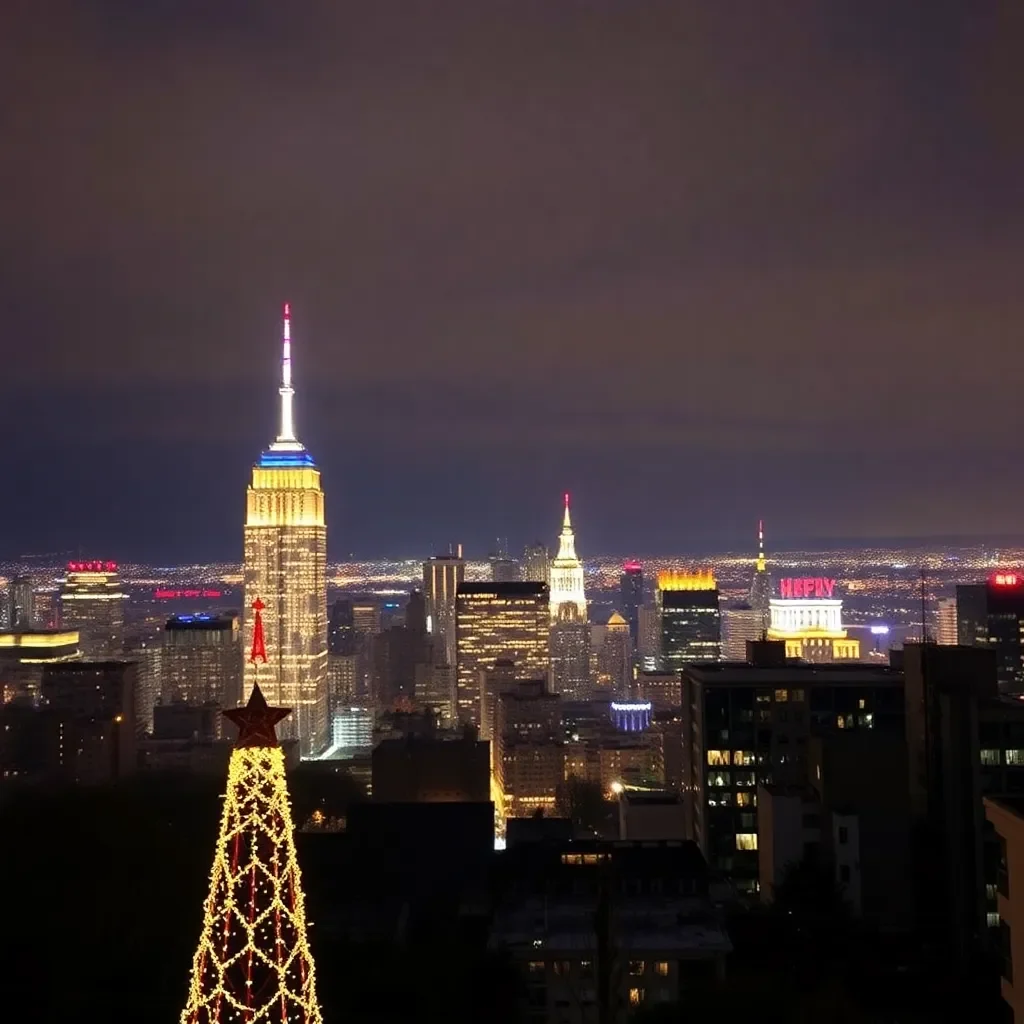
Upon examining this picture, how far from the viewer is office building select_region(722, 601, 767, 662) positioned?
47875 millimetres

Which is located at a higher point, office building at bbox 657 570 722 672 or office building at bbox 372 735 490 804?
office building at bbox 657 570 722 672

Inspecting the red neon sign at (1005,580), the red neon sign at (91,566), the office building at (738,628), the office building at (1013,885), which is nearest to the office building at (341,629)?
the red neon sign at (91,566)

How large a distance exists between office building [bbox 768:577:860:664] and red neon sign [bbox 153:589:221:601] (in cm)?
2598

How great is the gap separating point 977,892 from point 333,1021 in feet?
17.9

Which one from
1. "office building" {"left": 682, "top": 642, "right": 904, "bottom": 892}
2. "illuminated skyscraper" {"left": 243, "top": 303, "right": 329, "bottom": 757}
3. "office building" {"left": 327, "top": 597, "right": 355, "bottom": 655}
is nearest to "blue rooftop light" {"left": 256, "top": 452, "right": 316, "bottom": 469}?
"illuminated skyscraper" {"left": 243, "top": 303, "right": 329, "bottom": 757}

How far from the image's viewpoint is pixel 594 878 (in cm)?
1008

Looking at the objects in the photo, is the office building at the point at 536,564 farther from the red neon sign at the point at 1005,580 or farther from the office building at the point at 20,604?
the red neon sign at the point at 1005,580

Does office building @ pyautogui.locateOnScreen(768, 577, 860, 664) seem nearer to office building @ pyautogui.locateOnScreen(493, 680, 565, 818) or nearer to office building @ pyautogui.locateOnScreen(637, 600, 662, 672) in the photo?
office building @ pyautogui.locateOnScreen(637, 600, 662, 672)

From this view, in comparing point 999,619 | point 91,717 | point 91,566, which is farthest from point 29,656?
point 999,619

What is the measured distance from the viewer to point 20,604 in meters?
47.8

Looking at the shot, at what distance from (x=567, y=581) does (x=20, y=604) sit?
27.7 metres

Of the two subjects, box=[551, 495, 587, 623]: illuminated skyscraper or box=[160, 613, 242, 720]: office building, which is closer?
box=[160, 613, 242, 720]: office building

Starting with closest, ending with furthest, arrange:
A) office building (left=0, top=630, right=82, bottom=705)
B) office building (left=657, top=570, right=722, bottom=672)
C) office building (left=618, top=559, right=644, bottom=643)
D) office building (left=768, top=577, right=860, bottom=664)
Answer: office building (left=0, top=630, right=82, bottom=705) → office building (left=768, top=577, right=860, bottom=664) → office building (left=657, top=570, right=722, bottom=672) → office building (left=618, top=559, right=644, bottom=643)

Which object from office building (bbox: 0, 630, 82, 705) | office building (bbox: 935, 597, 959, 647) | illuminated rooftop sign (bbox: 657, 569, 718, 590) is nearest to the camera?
office building (bbox: 935, 597, 959, 647)
